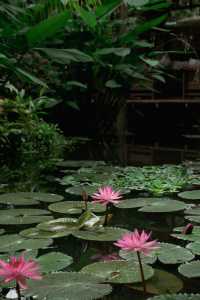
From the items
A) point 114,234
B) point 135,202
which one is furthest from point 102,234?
point 135,202

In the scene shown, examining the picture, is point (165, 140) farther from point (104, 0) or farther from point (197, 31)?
point (197, 31)

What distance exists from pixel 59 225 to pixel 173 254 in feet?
1.49

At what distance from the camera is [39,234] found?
1.58 metres

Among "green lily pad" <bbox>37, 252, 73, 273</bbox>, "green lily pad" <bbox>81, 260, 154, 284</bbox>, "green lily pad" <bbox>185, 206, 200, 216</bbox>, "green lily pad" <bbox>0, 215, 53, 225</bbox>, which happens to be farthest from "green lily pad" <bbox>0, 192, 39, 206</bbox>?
"green lily pad" <bbox>81, 260, 154, 284</bbox>

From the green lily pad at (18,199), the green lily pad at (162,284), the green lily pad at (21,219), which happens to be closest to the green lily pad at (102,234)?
the green lily pad at (21,219)

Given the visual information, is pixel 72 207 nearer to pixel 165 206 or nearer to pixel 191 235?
pixel 165 206

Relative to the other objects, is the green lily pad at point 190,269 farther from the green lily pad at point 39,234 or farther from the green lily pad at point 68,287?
the green lily pad at point 39,234

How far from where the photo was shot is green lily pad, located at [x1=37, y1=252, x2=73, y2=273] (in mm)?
1254

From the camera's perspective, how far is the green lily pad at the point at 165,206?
1.94 meters

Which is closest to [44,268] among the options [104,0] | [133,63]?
[104,0]

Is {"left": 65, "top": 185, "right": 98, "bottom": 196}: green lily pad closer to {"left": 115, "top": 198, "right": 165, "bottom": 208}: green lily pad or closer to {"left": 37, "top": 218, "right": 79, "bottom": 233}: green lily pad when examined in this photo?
{"left": 115, "top": 198, "right": 165, "bottom": 208}: green lily pad

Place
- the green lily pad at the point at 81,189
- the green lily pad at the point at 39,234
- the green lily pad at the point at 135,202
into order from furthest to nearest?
the green lily pad at the point at 81,189
the green lily pad at the point at 135,202
the green lily pad at the point at 39,234

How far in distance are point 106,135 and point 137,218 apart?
4026mm

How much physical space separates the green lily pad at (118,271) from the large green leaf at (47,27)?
8.30ft
